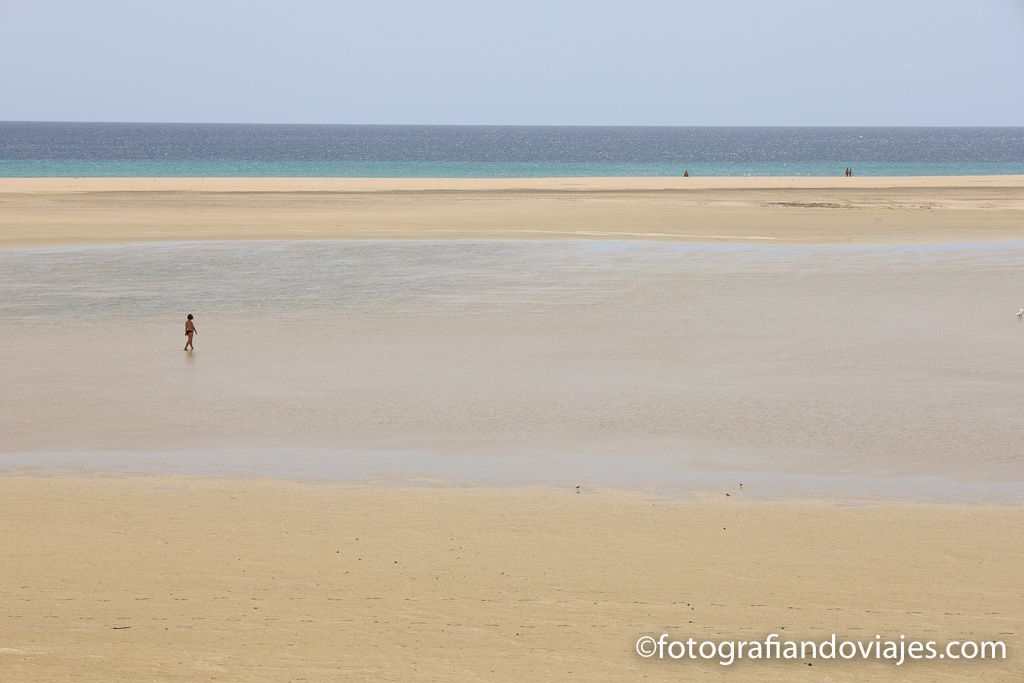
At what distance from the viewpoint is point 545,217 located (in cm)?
4922

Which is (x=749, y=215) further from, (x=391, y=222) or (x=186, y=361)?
(x=186, y=361)

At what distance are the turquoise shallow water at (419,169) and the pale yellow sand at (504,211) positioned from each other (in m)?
25.3

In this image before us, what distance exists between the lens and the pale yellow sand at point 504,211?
42000 millimetres

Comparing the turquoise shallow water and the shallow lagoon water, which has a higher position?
the turquoise shallow water

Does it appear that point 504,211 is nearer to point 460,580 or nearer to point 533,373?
point 533,373

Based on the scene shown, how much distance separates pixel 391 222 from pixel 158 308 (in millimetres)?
21745

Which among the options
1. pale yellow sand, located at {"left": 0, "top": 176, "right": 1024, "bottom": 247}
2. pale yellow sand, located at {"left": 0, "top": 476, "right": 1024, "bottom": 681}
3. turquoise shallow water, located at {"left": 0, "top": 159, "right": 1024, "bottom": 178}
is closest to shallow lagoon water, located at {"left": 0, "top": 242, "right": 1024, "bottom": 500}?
pale yellow sand, located at {"left": 0, "top": 476, "right": 1024, "bottom": 681}

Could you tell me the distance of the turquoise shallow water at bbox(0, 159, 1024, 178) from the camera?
99.9m

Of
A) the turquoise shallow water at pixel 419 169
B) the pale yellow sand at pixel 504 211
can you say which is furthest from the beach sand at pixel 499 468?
the turquoise shallow water at pixel 419 169

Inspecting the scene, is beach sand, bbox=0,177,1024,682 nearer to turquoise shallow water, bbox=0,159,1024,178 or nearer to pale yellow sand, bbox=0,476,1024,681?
pale yellow sand, bbox=0,476,1024,681

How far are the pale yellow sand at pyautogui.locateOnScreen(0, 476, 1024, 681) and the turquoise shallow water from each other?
3409 inches

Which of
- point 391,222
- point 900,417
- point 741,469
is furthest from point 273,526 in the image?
point 391,222

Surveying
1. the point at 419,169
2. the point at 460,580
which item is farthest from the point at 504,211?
the point at 419,169

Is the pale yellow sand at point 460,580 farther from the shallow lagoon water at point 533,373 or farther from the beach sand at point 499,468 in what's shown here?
the shallow lagoon water at point 533,373
